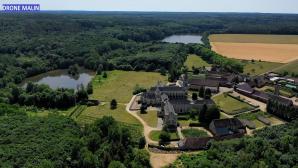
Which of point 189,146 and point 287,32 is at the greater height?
point 287,32

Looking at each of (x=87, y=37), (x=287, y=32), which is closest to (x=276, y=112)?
(x=87, y=37)

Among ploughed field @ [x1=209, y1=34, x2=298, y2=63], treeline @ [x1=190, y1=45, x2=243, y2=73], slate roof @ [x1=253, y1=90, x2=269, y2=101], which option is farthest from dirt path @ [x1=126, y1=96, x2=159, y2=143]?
ploughed field @ [x1=209, y1=34, x2=298, y2=63]

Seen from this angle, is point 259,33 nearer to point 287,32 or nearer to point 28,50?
point 287,32

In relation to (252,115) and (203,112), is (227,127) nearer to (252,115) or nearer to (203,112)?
(203,112)

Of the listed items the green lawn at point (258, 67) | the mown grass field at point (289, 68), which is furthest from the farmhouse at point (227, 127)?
the mown grass field at point (289, 68)

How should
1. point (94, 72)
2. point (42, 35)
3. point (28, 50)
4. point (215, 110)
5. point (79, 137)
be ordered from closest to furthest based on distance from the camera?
point (79, 137), point (215, 110), point (94, 72), point (28, 50), point (42, 35)

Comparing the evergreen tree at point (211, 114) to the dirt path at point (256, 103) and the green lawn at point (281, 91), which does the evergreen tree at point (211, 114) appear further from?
the green lawn at point (281, 91)

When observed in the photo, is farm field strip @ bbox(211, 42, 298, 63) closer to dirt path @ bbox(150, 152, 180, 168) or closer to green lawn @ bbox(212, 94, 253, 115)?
green lawn @ bbox(212, 94, 253, 115)
